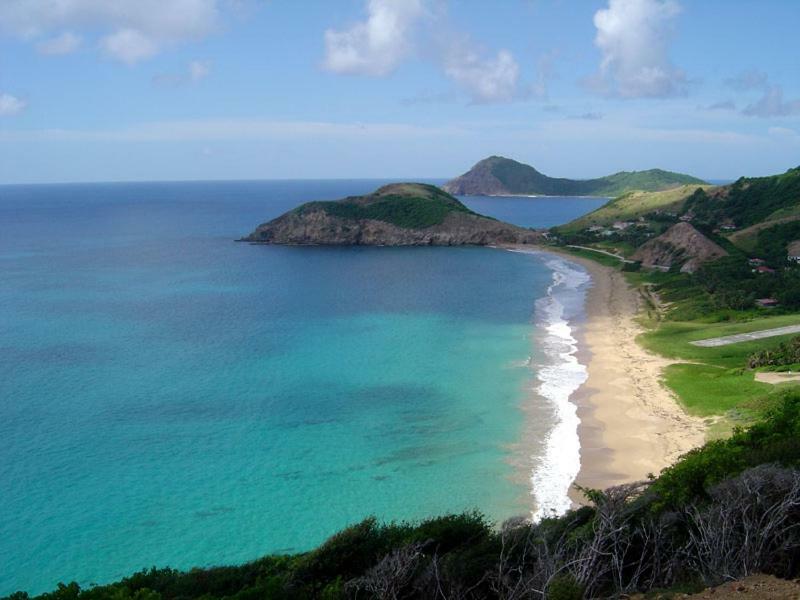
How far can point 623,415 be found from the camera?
39.6 metres

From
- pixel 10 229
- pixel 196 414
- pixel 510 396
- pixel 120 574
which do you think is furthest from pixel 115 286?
pixel 10 229

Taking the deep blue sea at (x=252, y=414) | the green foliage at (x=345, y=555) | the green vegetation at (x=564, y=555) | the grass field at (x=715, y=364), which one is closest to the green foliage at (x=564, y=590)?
the green vegetation at (x=564, y=555)

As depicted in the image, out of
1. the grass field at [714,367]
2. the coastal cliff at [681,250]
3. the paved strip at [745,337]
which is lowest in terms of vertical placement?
the grass field at [714,367]

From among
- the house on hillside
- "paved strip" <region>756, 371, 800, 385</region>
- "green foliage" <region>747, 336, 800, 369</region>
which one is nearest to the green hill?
the house on hillside

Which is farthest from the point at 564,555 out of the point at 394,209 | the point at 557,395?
the point at 394,209

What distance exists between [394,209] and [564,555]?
13212cm

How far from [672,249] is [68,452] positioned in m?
86.7

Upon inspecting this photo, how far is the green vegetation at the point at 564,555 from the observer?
16094 millimetres

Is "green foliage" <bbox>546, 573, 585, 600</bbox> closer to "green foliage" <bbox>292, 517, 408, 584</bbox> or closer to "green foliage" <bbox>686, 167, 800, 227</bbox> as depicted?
"green foliage" <bbox>292, 517, 408, 584</bbox>

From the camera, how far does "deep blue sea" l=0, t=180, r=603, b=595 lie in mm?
27922

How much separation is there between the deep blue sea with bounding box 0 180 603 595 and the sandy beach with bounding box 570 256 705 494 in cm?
186

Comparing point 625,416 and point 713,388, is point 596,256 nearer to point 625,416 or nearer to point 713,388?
point 713,388

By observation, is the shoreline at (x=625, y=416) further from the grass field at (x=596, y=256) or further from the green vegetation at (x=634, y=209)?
the green vegetation at (x=634, y=209)

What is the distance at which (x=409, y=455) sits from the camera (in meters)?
34.3
